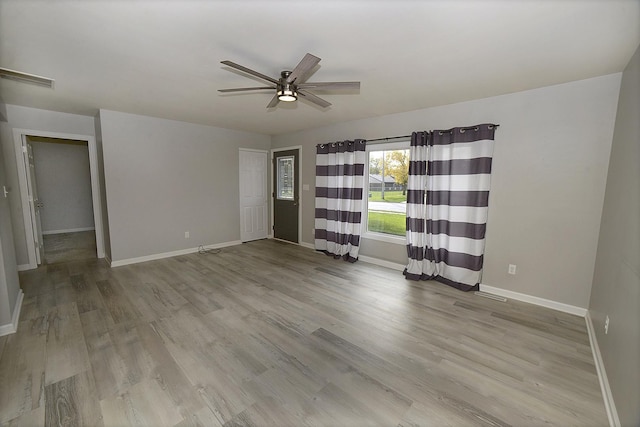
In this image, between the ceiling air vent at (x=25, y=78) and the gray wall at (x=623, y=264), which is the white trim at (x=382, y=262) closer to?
the gray wall at (x=623, y=264)

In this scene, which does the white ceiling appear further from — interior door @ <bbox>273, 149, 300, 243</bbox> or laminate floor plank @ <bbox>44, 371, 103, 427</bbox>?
interior door @ <bbox>273, 149, 300, 243</bbox>

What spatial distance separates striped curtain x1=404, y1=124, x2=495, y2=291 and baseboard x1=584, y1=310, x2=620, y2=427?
45.4 inches

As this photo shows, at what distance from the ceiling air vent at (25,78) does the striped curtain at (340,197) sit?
3696 mm

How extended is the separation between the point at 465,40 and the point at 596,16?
0.74 meters

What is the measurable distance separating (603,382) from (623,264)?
86 cm

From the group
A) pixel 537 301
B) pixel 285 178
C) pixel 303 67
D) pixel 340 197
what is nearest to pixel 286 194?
pixel 285 178

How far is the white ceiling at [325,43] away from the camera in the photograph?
5.32 feet

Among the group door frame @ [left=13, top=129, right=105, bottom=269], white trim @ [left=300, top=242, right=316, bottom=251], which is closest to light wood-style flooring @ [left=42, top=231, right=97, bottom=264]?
door frame @ [left=13, top=129, right=105, bottom=269]

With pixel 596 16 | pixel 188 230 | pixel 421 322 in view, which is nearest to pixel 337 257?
pixel 421 322

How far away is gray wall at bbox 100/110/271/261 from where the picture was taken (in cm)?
414

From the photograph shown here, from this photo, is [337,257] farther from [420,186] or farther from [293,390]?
[293,390]

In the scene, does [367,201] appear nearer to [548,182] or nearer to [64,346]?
[548,182]

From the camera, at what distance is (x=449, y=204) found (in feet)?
11.5

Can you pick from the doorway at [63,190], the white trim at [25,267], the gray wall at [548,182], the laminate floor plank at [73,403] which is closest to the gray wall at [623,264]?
the gray wall at [548,182]
